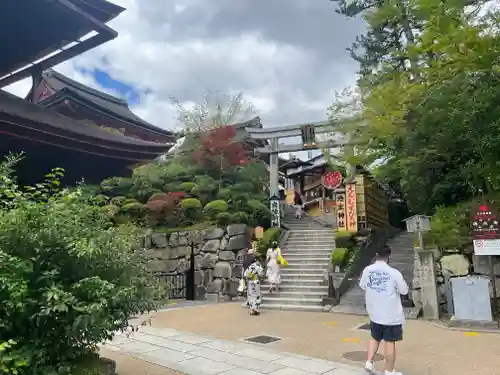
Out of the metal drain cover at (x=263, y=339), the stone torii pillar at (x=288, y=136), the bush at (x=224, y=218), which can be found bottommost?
the metal drain cover at (x=263, y=339)

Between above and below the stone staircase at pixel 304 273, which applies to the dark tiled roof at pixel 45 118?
above

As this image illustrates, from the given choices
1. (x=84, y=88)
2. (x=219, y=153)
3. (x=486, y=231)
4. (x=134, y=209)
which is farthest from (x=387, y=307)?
(x=84, y=88)

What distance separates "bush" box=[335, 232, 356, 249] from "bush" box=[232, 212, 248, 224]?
3.56 m

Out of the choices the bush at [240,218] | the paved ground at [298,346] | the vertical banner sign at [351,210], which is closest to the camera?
the paved ground at [298,346]

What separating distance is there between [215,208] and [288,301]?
197 inches

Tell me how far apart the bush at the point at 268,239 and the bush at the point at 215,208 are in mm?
1887

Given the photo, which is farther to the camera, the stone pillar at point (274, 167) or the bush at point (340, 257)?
the stone pillar at point (274, 167)

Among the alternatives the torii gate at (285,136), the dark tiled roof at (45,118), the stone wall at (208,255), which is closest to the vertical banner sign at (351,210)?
the torii gate at (285,136)

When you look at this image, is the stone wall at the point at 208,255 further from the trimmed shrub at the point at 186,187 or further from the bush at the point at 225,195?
the trimmed shrub at the point at 186,187

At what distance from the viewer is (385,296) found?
471 centimetres

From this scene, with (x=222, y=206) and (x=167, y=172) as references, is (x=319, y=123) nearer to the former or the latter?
(x=222, y=206)

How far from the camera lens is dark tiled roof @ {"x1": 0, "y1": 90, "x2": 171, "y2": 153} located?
5464 millimetres

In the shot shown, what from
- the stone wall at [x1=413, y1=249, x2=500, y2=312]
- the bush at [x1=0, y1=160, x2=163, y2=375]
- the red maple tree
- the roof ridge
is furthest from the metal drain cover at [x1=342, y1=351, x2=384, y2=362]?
the roof ridge

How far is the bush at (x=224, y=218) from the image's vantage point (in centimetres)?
1502
